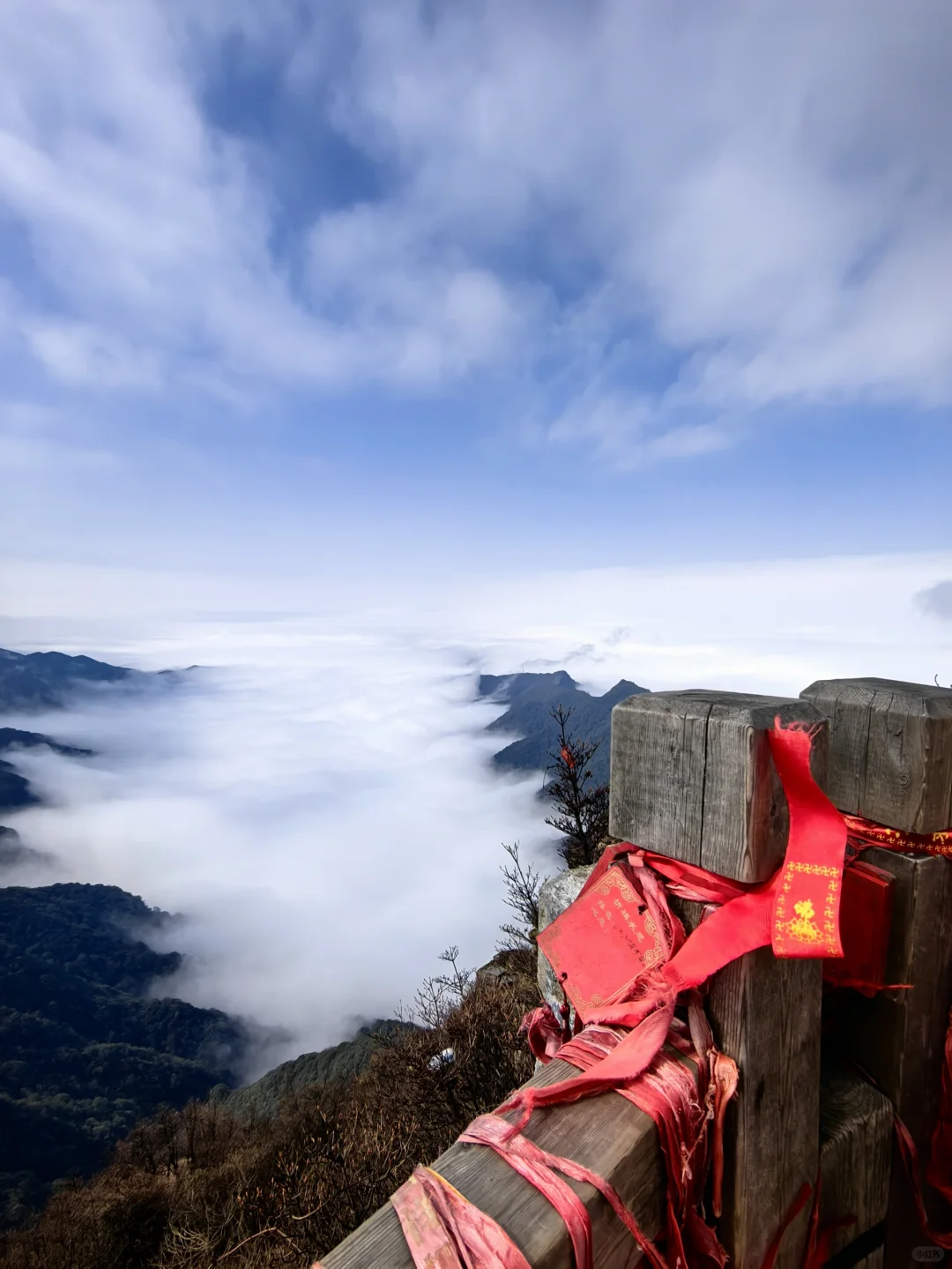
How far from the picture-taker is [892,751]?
4.85ft

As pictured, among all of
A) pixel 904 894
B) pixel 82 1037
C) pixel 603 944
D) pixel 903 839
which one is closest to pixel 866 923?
pixel 904 894

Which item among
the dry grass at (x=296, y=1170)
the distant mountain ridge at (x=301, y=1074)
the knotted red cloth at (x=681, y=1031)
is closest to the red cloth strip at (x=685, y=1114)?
the knotted red cloth at (x=681, y=1031)

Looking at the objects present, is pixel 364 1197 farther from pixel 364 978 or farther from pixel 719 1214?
pixel 364 978

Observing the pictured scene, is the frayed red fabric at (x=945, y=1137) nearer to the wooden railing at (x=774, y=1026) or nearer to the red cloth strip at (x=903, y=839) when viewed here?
the wooden railing at (x=774, y=1026)

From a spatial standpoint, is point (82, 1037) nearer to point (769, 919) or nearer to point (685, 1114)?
point (685, 1114)

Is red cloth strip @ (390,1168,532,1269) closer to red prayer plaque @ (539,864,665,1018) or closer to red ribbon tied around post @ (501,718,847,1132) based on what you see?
red ribbon tied around post @ (501,718,847,1132)

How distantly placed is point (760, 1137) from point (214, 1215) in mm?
24928

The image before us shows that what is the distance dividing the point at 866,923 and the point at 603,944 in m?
0.63

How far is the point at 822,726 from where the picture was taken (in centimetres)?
113

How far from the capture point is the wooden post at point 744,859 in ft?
3.49

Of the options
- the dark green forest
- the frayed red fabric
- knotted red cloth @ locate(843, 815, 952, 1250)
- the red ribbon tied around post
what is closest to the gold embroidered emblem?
the red ribbon tied around post

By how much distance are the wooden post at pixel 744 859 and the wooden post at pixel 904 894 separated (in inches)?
13.7

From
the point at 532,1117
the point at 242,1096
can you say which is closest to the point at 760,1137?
the point at 532,1117

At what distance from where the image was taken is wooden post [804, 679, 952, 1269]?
4.74ft
